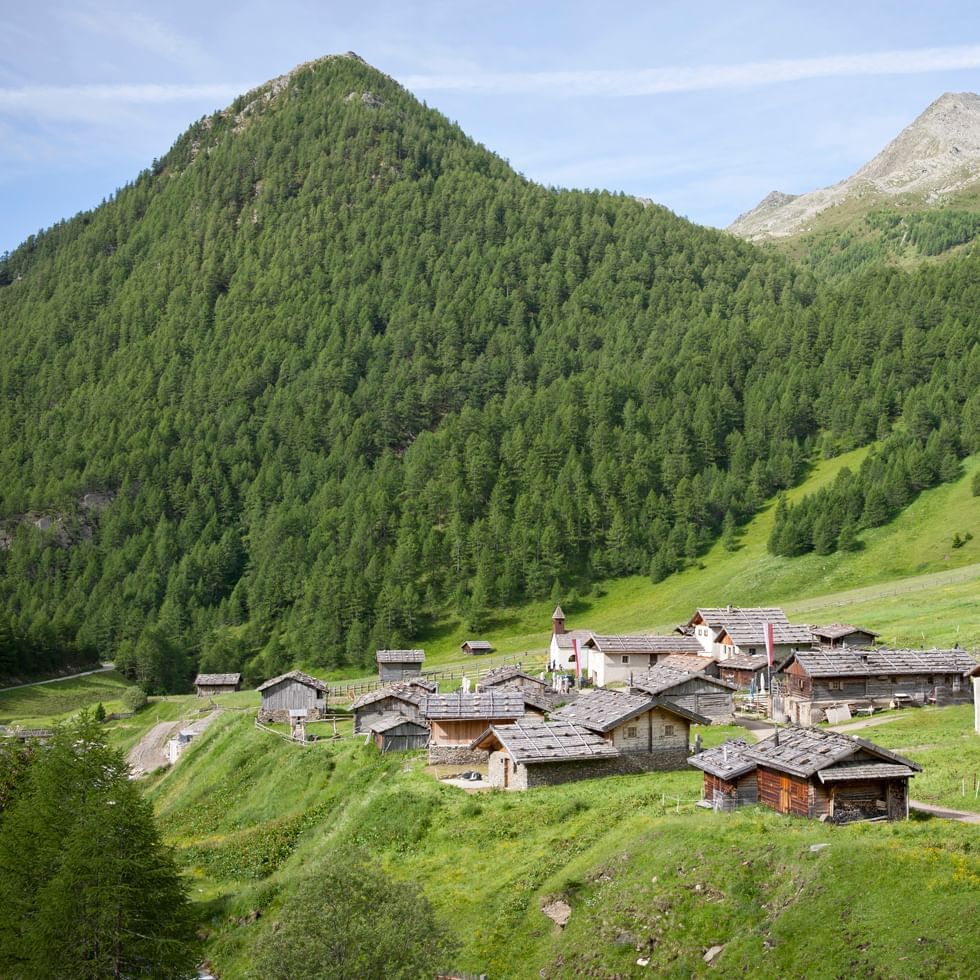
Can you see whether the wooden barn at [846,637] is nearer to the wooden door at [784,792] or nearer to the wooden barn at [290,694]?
the wooden door at [784,792]

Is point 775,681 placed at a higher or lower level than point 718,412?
lower

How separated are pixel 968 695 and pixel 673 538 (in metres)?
78.8

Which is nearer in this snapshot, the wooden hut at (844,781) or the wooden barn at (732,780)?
the wooden hut at (844,781)

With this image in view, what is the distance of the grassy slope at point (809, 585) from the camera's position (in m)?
102

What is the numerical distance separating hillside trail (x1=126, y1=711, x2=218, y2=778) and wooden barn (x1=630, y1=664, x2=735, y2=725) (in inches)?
1849

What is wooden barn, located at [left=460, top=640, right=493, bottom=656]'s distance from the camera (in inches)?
4606

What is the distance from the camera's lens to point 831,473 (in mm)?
151750

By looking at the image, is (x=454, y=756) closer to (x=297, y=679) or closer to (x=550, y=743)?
(x=550, y=743)

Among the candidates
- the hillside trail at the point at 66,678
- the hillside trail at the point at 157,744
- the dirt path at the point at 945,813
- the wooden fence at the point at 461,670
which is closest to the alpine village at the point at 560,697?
the dirt path at the point at 945,813

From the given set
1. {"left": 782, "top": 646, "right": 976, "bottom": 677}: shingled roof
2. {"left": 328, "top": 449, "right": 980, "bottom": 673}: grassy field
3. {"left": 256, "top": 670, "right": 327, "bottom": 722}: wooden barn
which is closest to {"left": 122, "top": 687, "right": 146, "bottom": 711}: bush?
{"left": 328, "top": 449, "right": 980, "bottom": 673}: grassy field

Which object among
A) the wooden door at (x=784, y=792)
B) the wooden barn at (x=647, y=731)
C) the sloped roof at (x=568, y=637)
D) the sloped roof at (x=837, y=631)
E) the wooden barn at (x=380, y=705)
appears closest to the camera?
the wooden door at (x=784, y=792)

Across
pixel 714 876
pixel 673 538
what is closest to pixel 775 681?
pixel 714 876

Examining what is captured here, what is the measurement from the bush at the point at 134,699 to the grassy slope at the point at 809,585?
3512 cm

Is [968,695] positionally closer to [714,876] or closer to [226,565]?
[714,876]
